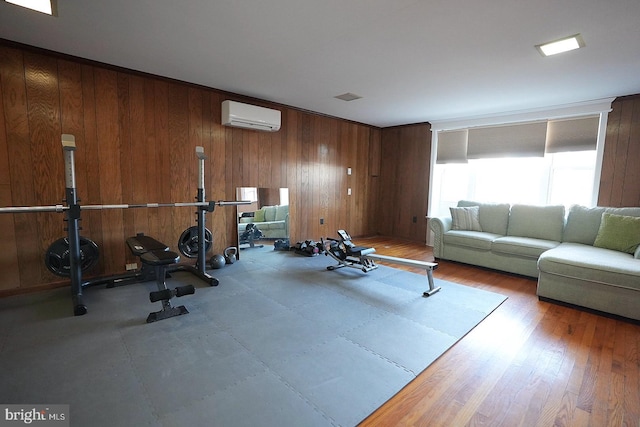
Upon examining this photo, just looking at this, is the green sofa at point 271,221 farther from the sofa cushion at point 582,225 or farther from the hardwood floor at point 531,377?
the sofa cushion at point 582,225

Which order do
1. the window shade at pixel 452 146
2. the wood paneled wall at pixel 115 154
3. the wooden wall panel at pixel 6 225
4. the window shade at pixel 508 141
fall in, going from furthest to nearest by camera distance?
the window shade at pixel 452 146
the window shade at pixel 508 141
the wood paneled wall at pixel 115 154
the wooden wall panel at pixel 6 225

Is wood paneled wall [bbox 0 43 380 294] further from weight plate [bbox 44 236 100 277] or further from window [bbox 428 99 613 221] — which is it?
window [bbox 428 99 613 221]

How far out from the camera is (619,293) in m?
2.72

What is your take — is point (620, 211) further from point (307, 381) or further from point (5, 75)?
point (5, 75)

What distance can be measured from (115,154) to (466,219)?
16.1ft

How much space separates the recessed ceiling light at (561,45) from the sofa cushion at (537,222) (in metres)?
2.30

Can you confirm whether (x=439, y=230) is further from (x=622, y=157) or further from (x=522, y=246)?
(x=622, y=157)

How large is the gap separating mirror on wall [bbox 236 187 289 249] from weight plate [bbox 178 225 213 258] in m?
0.64

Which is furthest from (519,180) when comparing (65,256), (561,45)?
(65,256)

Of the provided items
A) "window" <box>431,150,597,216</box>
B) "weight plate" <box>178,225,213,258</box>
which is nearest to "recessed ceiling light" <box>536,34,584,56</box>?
"window" <box>431,150,597,216</box>

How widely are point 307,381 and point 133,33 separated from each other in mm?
3089

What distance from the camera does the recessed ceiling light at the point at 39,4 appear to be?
210 centimetres

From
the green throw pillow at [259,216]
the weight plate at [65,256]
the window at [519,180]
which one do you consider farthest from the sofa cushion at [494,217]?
the weight plate at [65,256]

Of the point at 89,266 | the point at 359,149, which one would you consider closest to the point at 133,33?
the point at 89,266
